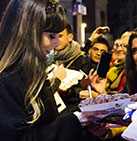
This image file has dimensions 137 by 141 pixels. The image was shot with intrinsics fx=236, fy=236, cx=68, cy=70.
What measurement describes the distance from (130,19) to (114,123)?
35.4 metres

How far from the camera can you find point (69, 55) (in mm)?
3398

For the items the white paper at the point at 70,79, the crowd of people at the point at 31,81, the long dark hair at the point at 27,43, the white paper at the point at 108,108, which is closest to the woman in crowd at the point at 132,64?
the white paper at the point at 70,79

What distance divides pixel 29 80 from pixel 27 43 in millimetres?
213

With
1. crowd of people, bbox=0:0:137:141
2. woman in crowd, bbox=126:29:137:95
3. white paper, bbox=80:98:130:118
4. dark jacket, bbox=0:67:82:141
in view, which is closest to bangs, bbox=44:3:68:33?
crowd of people, bbox=0:0:137:141

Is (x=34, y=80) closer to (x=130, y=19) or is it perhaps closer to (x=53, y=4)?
(x=53, y=4)

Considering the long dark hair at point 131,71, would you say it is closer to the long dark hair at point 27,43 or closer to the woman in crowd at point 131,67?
the woman in crowd at point 131,67

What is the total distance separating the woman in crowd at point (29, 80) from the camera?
1.22 metres

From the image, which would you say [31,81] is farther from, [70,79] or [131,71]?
[131,71]

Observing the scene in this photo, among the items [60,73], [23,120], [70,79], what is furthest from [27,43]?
[70,79]

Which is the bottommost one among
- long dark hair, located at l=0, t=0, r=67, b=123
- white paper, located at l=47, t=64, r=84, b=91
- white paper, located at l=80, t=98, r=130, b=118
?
white paper, located at l=47, t=64, r=84, b=91

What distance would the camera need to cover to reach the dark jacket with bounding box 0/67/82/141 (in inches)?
46.1

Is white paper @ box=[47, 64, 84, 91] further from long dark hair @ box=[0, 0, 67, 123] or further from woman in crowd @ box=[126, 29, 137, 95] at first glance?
long dark hair @ box=[0, 0, 67, 123]

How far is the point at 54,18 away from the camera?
4.92 ft

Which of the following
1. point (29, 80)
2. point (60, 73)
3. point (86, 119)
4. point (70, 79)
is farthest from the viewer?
point (70, 79)
